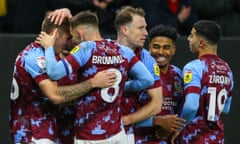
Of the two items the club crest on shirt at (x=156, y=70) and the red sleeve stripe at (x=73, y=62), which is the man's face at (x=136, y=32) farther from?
the red sleeve stripe at (x=73, y=62)

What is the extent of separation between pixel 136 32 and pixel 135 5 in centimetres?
312

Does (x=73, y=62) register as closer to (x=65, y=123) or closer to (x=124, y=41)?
(x=65, y=123)

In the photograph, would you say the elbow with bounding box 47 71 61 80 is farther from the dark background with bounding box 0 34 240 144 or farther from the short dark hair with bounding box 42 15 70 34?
the dark background with bounding box 0 34 240 144

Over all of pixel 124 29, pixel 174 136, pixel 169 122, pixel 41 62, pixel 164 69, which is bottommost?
pixel 174 136

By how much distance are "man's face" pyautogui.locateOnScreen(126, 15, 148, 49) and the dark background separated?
2616mm

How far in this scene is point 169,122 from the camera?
8469mm

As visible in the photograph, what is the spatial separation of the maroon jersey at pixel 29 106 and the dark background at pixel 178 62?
2.80m

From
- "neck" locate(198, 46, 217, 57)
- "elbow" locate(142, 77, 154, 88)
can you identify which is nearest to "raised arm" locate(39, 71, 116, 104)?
"elbow" locate(142, 77, 154, 88)

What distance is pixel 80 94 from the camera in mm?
7695

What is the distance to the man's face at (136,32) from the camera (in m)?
8.32

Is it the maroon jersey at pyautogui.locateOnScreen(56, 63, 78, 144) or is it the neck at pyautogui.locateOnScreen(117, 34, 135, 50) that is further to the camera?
the neck at pyautogui.locateOnScreen(117, 34, 135, 50)

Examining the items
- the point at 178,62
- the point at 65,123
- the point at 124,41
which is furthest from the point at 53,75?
the point at 178,62

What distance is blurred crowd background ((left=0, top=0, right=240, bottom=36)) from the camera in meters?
11.1

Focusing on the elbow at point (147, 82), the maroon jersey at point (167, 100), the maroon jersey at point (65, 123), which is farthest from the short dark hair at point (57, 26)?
the maroon jersey at point (167, 100)
